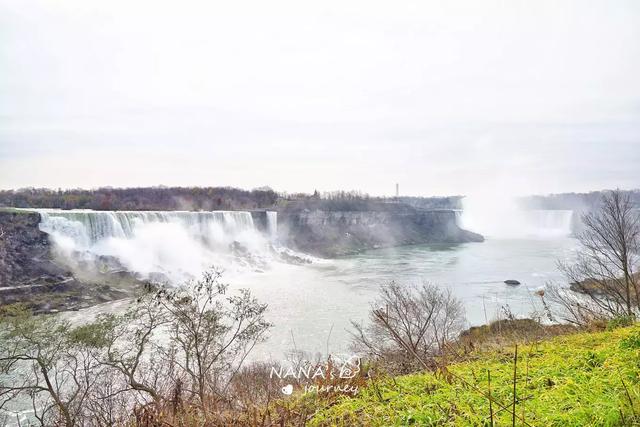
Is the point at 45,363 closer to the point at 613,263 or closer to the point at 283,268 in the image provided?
the point at 613,263

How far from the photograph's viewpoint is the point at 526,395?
2.23 metres

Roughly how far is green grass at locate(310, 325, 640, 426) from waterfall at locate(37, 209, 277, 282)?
38.8m

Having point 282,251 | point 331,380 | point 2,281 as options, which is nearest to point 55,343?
point 331,380

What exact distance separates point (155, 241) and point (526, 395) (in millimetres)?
44268

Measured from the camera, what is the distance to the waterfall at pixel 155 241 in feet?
119

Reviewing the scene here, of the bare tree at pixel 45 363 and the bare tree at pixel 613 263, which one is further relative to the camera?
the bare tree at pixel 613 263

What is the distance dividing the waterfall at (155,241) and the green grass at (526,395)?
38802 mm

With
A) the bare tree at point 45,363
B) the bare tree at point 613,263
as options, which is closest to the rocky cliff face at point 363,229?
the bare tree at point 613,263

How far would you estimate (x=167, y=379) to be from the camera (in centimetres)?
1282

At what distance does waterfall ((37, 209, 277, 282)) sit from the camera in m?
36.2

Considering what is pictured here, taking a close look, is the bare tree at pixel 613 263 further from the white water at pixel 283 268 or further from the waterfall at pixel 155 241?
the waterfall at pixel 155 241

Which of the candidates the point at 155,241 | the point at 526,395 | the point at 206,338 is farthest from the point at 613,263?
the point at 155,241

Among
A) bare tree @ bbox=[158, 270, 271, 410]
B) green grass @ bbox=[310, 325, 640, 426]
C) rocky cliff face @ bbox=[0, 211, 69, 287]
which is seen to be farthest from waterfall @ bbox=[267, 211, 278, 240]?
green grass @ bbox=[310, 325, 640, 426]

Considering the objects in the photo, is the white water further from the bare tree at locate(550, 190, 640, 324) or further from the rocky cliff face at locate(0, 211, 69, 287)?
the bare tree at locate(550, 190, 640, 324)
